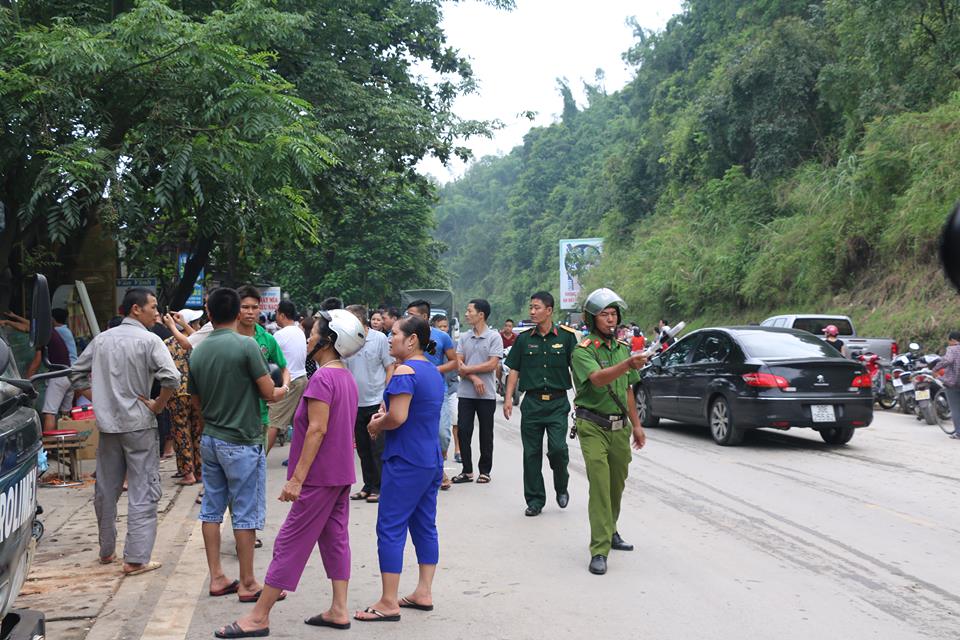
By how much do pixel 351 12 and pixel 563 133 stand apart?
68025 millimetres

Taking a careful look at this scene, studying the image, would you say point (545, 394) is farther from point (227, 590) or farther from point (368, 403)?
point (227, 590)

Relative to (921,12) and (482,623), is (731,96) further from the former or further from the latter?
(482,623)

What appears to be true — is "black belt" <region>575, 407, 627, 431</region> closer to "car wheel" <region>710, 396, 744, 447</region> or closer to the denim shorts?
the denim shorts

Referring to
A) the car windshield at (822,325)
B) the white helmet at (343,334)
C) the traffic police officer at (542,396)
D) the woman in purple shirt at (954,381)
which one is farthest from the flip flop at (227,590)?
the car windshield at (822,325)

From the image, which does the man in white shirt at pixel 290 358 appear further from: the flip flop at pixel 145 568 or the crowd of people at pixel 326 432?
the flip flop at pixel 145 568

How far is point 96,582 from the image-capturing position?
6195mm

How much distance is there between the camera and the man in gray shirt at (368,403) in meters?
9.15

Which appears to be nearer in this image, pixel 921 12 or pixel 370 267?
pixel 921 12

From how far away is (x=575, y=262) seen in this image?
57500 mm

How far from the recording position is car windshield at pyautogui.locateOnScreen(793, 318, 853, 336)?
70.0 ft

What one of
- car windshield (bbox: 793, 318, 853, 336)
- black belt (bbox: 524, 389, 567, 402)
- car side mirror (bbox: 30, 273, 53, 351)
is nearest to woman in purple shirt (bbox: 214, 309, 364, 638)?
car side mirror (bbox: 30, 273, 53, 351)

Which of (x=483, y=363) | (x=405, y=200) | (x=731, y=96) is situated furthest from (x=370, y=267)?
(x=483, y=363)

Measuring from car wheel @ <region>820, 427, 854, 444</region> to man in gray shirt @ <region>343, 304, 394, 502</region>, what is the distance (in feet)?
21.7

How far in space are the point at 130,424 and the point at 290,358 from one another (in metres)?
4.24
